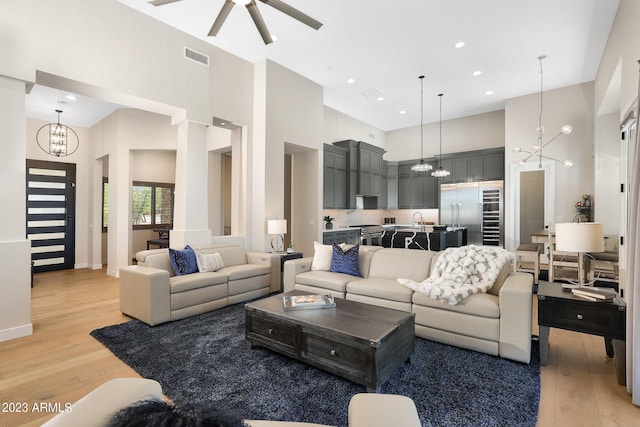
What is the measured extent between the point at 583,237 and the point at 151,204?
29.0ft

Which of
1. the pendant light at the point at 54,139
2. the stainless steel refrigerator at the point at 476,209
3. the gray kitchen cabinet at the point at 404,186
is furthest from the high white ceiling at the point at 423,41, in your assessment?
the pendant light at the point at 54,139

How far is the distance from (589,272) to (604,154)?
233 centimetres

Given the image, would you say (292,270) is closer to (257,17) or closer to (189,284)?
(189,284)

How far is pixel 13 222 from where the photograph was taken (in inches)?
130

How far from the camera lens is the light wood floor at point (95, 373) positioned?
2.03m

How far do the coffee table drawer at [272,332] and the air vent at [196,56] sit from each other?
4031mm

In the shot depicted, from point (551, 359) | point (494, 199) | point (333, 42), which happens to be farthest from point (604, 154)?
point (333, 42)

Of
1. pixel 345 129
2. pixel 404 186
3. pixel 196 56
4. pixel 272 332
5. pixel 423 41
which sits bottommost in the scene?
pixel 272 332

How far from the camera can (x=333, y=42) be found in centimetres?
482

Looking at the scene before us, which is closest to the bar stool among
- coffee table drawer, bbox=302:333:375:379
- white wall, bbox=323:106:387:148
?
coffee table drawer, bbox=302:333:375:379

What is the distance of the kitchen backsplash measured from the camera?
811 cm

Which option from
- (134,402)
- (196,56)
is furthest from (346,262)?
(196,56)

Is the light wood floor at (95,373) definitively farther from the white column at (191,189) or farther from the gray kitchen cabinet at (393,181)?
the gray kitchen cabinet at (393,181)

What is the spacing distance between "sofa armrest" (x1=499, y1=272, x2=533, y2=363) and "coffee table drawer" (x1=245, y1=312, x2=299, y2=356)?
5.96 ft
